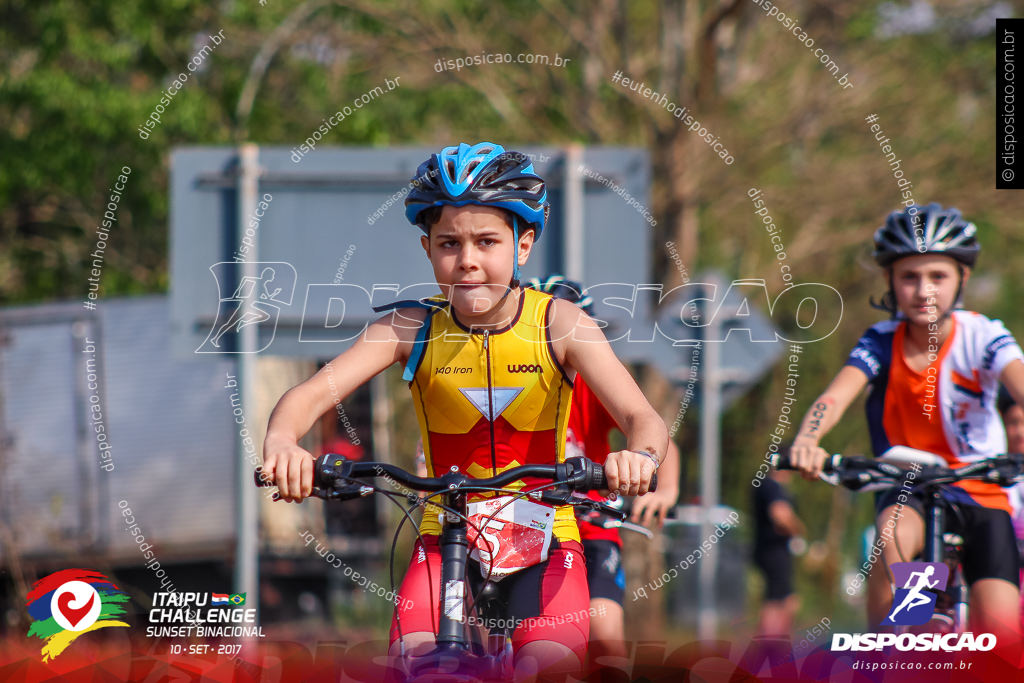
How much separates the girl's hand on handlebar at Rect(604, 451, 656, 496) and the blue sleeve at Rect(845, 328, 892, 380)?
2.26 meters

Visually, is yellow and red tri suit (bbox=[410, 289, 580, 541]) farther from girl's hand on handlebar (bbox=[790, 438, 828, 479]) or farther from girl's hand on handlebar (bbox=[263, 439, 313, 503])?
girl's hand on handlebar (bbox=[790, 438, 828, 479])

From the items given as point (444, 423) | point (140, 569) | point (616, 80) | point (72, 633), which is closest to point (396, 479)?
point (444, 423)

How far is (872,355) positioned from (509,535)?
2.32 m

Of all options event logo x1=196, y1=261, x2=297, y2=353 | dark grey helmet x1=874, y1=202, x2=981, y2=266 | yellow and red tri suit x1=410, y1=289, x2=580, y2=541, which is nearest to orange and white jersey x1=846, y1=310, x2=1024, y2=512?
dark grey helmet x1=874, y1=202, x2=981, y2=266

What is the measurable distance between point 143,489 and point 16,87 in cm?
483

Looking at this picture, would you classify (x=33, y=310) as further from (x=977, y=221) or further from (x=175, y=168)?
(x=977, y=221)

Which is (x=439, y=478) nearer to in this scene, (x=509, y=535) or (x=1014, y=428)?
(x=509, y=535)

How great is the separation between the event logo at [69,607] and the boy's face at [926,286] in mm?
3793

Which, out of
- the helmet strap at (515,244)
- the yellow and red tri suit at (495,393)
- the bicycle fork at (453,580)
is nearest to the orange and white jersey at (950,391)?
the yellow and red tri suit at (495,393)

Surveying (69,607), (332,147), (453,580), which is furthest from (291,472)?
(332,147)

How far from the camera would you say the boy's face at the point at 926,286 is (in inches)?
207

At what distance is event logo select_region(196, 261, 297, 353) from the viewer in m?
8.36

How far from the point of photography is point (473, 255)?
3.85 meters

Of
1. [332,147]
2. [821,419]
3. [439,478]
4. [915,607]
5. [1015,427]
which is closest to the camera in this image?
[439,478]
